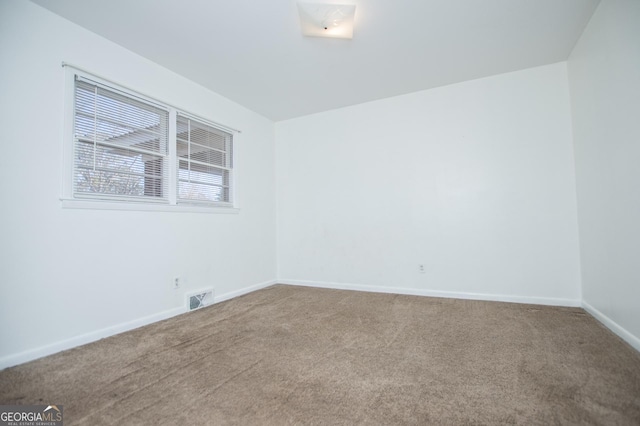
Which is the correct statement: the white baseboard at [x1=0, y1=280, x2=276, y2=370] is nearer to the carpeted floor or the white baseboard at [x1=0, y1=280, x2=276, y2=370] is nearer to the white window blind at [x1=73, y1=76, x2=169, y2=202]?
the carpeted floor

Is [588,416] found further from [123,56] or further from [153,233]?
[123,56]

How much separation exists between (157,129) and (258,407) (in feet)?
9.03

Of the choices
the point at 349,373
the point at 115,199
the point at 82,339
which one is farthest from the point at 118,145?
the point at 349,373

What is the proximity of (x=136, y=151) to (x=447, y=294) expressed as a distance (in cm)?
384

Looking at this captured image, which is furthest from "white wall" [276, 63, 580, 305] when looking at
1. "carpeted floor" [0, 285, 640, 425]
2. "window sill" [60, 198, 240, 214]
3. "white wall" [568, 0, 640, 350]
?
"window sill" [60, 198, 240, 214]

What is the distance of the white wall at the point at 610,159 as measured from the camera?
5.90ft

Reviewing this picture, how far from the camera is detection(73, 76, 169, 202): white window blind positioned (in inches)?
86.8

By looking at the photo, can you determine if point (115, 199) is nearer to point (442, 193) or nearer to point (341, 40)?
point (341, 40)

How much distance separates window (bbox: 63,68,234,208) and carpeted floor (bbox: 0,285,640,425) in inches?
51.8

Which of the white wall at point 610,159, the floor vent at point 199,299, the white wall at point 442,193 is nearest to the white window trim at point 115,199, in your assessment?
the floor vent at point 199,299

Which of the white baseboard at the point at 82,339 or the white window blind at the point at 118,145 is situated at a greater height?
the white window blind at the point at 118,145

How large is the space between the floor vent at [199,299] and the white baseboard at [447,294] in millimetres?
1381

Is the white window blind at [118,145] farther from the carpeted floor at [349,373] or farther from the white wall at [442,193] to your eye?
the white wall at [442,193]

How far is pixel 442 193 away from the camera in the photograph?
3.34 meters
